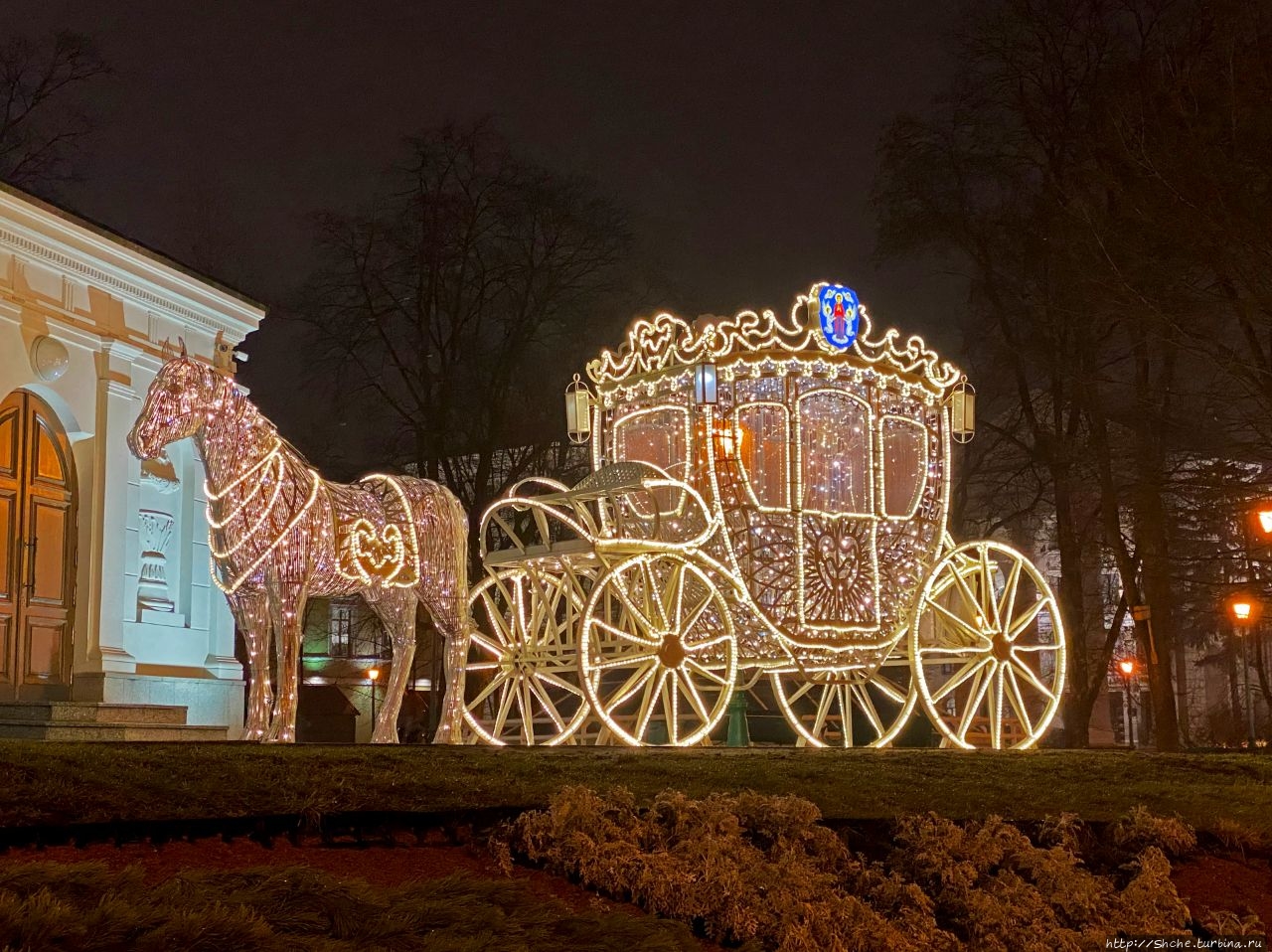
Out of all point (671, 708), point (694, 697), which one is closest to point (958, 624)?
point (694, 697)

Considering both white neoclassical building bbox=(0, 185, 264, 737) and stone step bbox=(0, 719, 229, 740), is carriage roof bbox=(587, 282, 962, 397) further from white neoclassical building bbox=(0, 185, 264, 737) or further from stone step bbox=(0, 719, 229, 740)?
stone step bbox=(0, 719, 229, 740)

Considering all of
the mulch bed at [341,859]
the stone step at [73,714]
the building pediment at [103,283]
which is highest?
the building pediment at [103,283]

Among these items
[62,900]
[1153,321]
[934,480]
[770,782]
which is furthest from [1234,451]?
[62,900]

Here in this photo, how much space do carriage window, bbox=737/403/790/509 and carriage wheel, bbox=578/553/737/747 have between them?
132 centimetres

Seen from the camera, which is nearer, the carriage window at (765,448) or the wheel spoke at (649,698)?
the wheel spoke at (649,698)

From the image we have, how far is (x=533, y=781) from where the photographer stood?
7727 millimetres

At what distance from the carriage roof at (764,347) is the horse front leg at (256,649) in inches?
205

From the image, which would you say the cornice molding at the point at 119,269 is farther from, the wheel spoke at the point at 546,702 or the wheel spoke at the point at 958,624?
the wheel spoke at the point at 958,624

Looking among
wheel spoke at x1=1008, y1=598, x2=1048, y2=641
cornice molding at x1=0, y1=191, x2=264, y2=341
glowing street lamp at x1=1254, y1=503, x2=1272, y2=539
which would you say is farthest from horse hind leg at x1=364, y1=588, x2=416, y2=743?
glowing street lamp at x1=1254, y1=503, x2=1272, y2=539

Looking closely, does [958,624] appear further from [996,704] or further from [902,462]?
[902,462]

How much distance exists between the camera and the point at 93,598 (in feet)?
45.5

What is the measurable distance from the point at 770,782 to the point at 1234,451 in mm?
11392

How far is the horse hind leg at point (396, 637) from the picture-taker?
455 inches

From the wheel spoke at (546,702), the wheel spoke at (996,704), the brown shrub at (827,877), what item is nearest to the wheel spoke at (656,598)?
the wheel spoke at (546,702)
